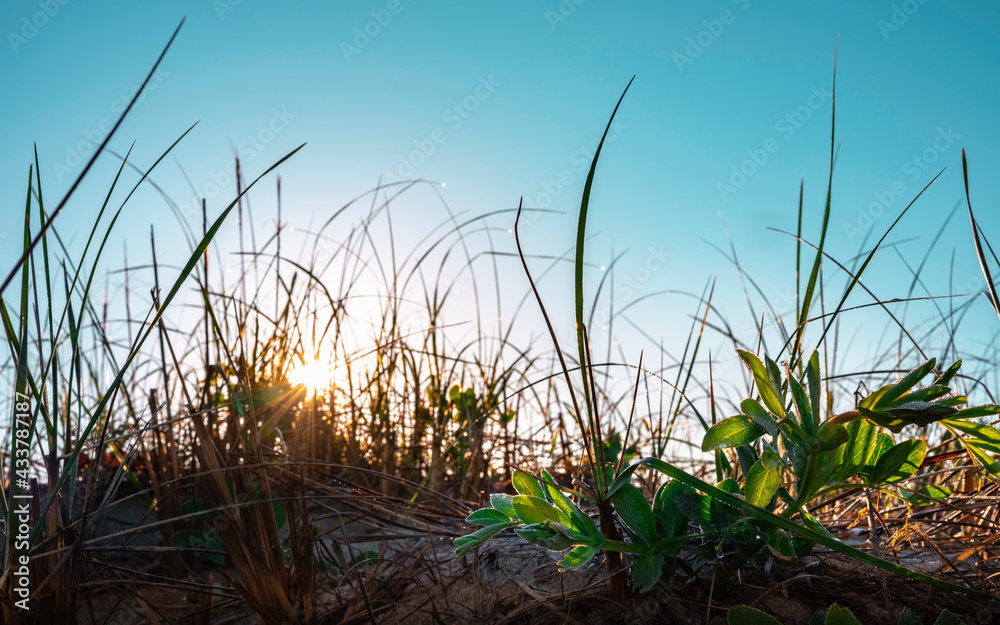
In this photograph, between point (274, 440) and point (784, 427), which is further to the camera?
point (274, 440)

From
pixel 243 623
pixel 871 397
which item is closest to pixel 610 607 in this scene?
pixel 871 397

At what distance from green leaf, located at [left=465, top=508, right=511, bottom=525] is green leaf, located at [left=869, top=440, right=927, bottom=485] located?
0.57 meters

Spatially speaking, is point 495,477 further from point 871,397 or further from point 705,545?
point 871,397

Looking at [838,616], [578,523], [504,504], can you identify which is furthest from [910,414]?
[504,504]

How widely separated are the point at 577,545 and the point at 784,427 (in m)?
0.33

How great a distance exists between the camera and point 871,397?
805 mm

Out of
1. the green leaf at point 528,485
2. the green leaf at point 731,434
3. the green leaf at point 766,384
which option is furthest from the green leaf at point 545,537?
the green leaf at point 766,384

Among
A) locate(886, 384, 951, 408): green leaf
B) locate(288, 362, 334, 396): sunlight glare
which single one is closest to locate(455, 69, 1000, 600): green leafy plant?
locate(886, 384, 951, 408): green leaf

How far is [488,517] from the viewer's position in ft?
2.98

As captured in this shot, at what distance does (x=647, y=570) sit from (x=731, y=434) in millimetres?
230

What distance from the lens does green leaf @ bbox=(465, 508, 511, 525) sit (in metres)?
0.90

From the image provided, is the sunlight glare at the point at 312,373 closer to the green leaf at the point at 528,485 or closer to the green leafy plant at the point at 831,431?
the green leaf at the point at 528,485

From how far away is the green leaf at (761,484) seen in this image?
866mm

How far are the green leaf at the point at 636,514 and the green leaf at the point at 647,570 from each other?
1.0 inches
